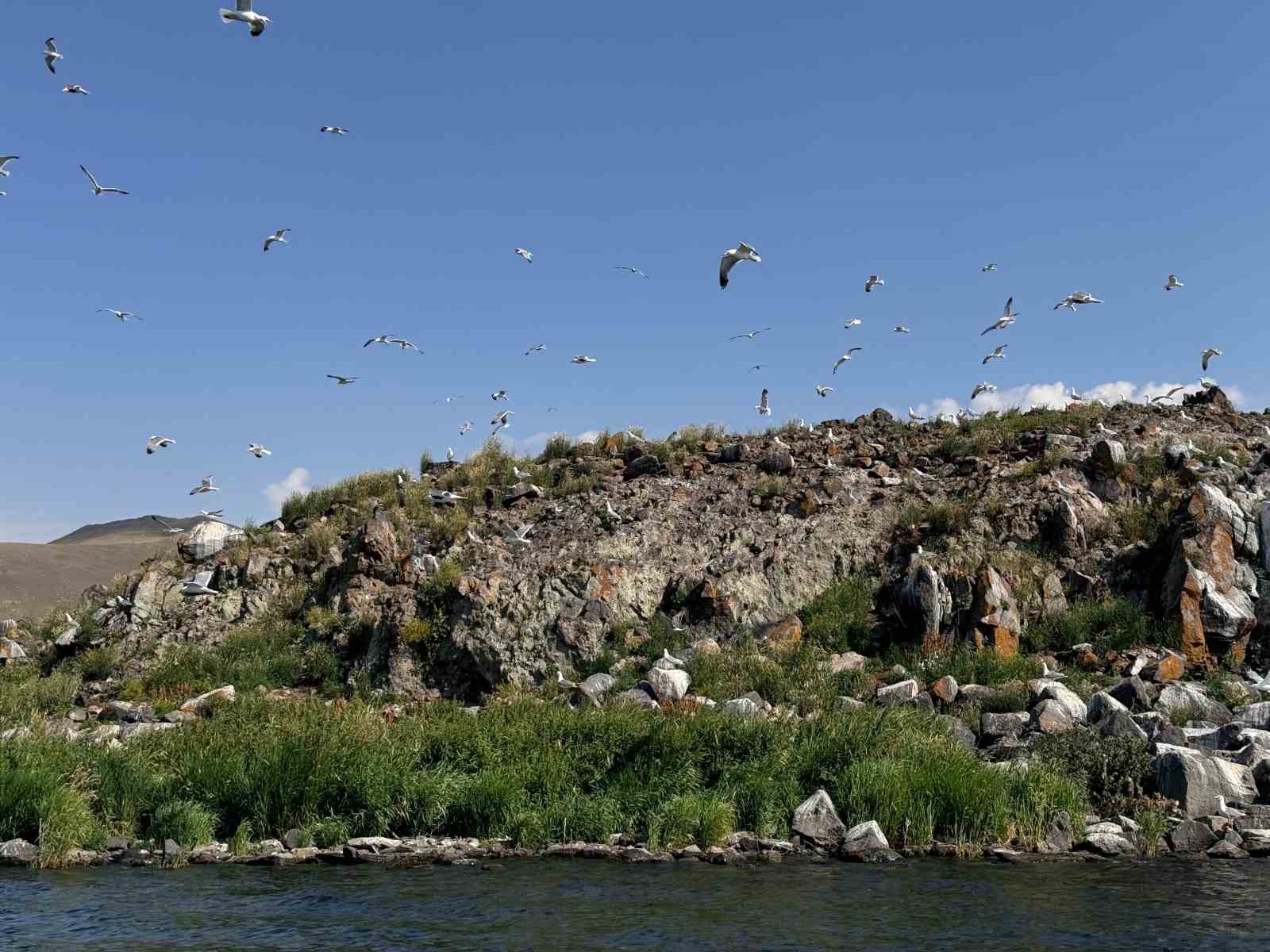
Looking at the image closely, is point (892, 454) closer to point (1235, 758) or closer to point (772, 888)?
point (1235, 758)

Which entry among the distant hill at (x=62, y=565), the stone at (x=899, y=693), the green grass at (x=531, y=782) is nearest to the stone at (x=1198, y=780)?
the green grass at (x=531, y=782)

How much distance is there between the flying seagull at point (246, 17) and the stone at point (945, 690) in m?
18.5

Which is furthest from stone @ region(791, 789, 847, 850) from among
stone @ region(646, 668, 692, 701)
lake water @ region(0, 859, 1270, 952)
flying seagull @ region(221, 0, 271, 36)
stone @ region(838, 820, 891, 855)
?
flying seagull @ region(221, 0, 271, 36)

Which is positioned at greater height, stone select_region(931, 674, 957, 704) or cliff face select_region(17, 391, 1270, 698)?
cliff face select_region(17, 391, 1270, 698)

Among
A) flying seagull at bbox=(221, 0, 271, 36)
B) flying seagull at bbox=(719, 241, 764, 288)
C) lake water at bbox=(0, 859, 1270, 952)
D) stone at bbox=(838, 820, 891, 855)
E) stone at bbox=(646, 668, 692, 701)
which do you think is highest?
flying seagull at bbox=(221, 0, 271, 36)

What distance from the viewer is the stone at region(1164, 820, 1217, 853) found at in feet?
55.8

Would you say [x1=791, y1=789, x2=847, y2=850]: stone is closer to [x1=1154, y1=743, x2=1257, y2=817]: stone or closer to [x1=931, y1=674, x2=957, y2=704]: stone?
[x1=1154, y1=743, x2=1257, y2=817]: stone

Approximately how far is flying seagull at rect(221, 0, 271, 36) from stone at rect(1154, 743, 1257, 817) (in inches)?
801

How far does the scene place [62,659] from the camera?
32156 millimetres

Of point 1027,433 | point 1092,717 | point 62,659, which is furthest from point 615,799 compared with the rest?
point 1027,433

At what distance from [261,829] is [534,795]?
4367 millimetres

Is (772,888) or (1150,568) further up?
(1150,568)

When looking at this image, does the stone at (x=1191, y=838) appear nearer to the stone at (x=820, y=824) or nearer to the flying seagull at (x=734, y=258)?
the stone at (x=820, y=824)

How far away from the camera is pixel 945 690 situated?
23562 millimetres
